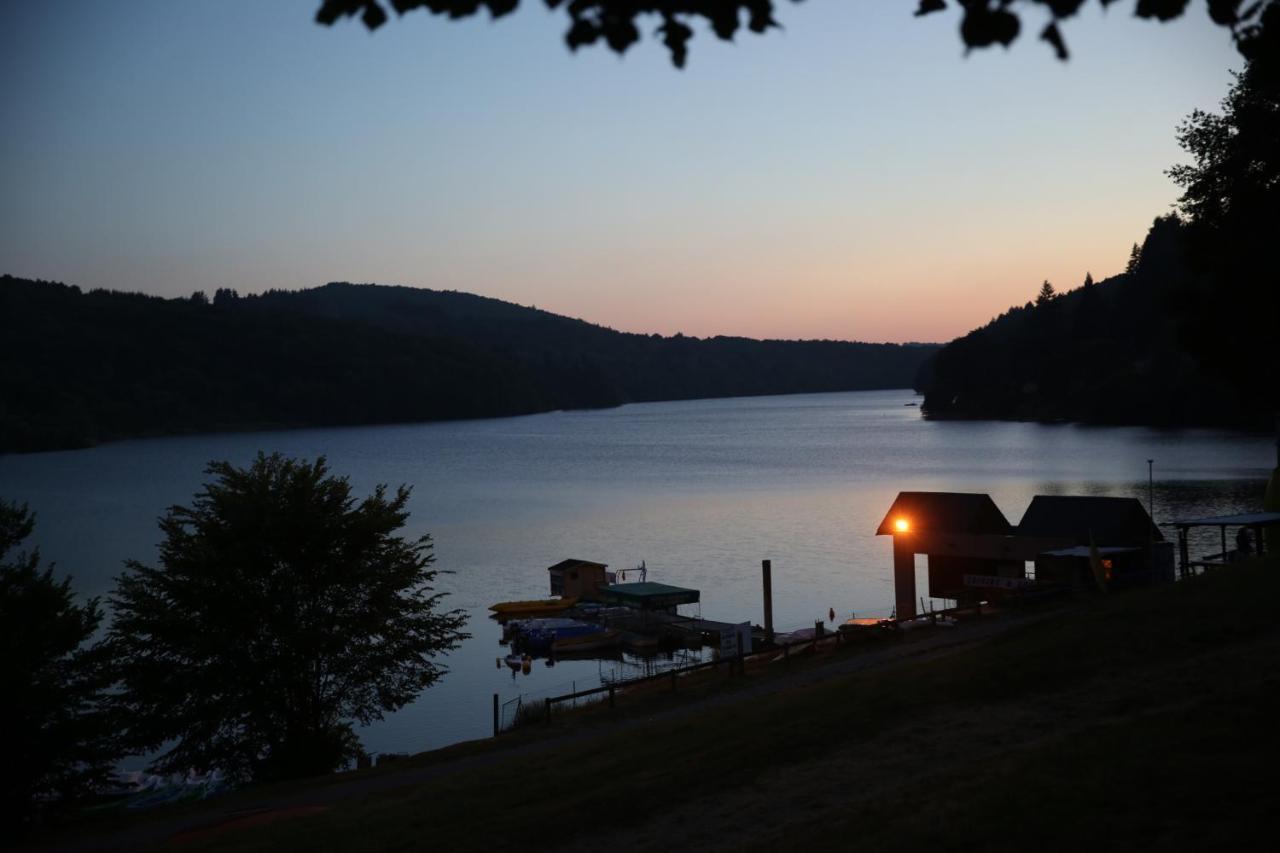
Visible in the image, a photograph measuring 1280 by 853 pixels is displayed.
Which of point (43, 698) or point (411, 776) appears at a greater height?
point (43, 698)

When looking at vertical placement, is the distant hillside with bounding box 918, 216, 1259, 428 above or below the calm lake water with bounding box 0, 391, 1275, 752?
above

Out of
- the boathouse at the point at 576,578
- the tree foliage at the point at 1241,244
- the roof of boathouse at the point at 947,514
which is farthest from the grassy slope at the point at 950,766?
the boathouse at the point at 576,578

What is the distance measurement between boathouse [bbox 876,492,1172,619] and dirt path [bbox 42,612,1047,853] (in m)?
9.89

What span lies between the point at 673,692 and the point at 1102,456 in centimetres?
11173

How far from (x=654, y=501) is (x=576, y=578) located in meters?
41.5

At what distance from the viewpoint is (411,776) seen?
20.8 meters

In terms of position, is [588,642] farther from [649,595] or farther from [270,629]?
[270,629]

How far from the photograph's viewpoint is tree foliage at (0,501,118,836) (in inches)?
926

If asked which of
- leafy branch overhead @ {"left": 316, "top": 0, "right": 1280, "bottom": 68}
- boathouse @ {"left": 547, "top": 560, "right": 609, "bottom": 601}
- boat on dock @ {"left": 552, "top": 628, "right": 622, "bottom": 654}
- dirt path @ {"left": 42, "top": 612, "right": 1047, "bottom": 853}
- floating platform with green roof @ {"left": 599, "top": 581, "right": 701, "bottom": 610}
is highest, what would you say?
leafy branch overhead @ {"left": 316, "top": 0, "right": 1280, "bottom": 68}

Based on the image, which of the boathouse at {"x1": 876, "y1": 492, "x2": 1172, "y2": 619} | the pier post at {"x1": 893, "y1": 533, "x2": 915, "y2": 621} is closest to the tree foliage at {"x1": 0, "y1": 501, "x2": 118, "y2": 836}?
the boathouse at {"x1": 876, "y1": 492, "x2": 1172, "y2": 619}

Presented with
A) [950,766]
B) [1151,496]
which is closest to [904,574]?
[1151,496]

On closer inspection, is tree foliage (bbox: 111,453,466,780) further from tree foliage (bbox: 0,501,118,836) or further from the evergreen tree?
the evergreen tree

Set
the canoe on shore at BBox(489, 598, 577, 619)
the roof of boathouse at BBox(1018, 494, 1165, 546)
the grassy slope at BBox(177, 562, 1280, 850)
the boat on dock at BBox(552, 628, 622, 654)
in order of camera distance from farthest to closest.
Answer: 1. the canoe on shore at BBox(489, 598, 577, 619)
2. the boat on dock at BBox(552, 628, 622, 654)
3. the roof of boathouse at BBox(1018, 494, 1165, 546)
4. the grassy slope at BBox(177, 562, 1280, 850)

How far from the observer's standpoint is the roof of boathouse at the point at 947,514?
3894cm
